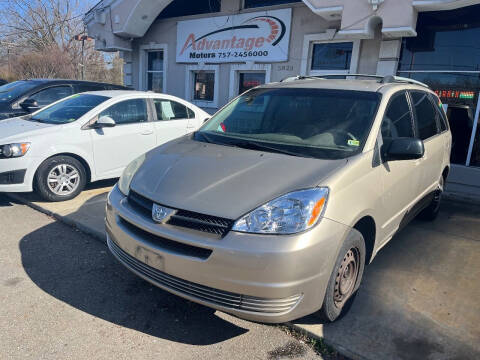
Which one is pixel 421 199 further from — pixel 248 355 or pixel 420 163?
pixel 248 355

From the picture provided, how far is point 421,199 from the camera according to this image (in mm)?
4102

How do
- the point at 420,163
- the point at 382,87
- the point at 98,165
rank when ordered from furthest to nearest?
the point at 98,165 < the point at 420,163 < the point at 382,87

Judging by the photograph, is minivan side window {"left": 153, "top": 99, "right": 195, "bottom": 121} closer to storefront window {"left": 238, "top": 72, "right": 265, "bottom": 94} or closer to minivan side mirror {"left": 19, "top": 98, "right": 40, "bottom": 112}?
minivan side mirror {"left": 19, "top": 98, "right": 40, "bottom": 112}

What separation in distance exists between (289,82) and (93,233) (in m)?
2.71

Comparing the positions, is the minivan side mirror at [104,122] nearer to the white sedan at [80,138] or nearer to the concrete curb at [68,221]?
the white sedan at [80,138]

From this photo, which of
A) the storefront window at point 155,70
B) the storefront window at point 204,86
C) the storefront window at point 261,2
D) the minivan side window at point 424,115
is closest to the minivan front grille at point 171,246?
the minivan side window at point 424,115

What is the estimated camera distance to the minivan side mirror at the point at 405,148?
115 inches

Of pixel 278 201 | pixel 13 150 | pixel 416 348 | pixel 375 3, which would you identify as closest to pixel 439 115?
pixel 416 348

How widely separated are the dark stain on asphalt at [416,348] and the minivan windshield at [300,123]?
137 cm

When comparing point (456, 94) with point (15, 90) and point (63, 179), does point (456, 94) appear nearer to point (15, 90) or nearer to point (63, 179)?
point (63, 179)

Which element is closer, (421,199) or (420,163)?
(420,163)

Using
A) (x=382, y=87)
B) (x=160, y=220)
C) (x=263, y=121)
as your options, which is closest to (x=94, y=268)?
(x=160, y=220)

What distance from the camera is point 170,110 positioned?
6512 millimetres

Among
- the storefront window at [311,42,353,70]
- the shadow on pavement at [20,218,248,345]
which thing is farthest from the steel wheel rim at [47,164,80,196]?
the storefront window at [311,42,353,70]
